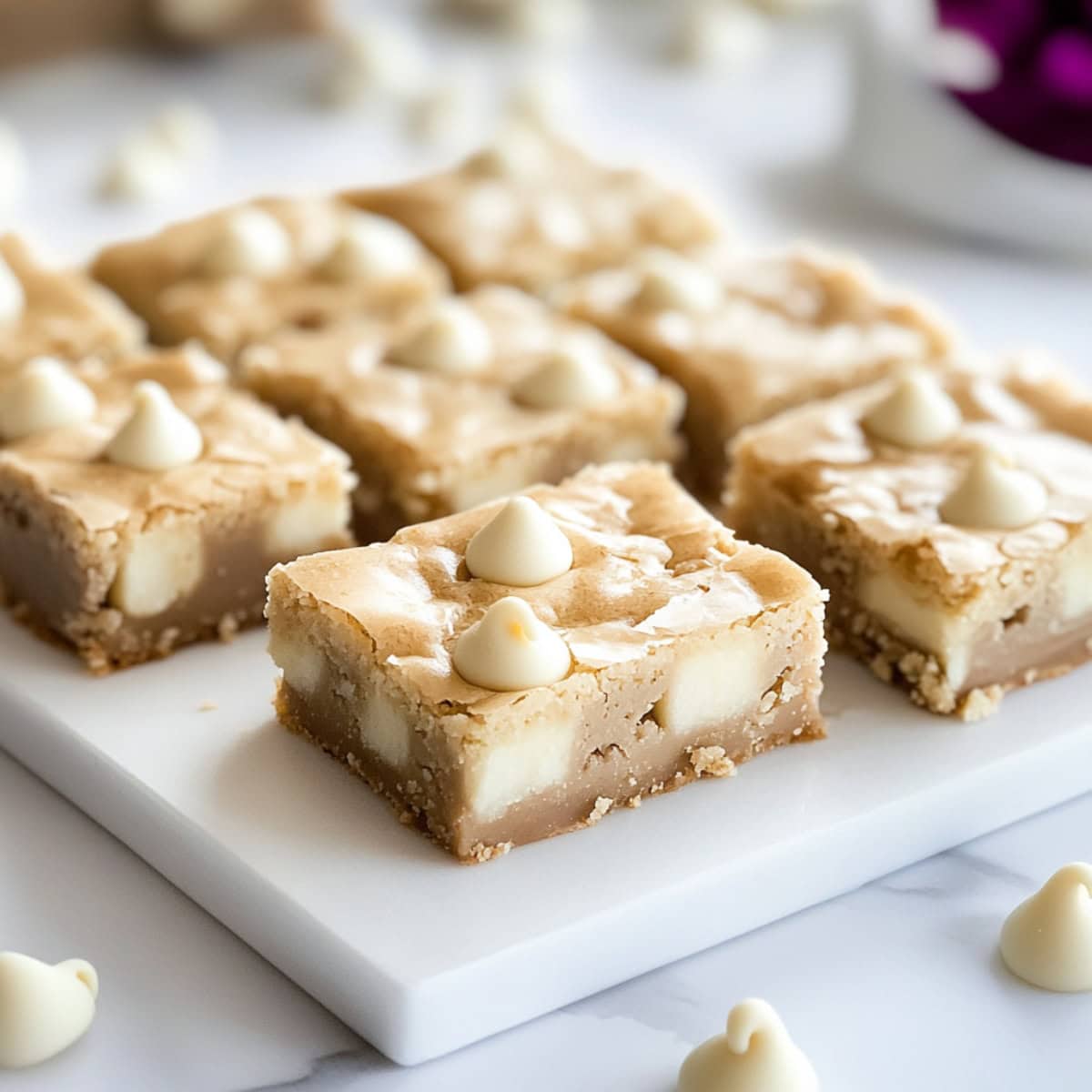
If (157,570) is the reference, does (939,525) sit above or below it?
above

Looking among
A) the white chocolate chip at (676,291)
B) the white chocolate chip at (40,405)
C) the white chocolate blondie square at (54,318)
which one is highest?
the white chocolate chip at (676,291)

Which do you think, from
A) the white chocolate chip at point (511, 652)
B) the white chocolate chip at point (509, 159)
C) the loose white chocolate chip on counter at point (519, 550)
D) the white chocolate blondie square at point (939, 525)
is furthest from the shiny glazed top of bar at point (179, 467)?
the white chocolate chip at point (509, 159)

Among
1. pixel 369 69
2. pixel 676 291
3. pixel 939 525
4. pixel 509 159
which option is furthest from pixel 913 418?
pixel 369 69

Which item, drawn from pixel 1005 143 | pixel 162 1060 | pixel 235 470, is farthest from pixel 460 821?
pixel 1005 143

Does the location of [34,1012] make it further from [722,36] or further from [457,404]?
[722,36]

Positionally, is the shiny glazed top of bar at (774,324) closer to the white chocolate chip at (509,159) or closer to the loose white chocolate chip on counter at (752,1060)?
the white chocolate chip at (509,159)

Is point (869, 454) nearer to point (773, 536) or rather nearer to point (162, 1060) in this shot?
point (773, 536)
